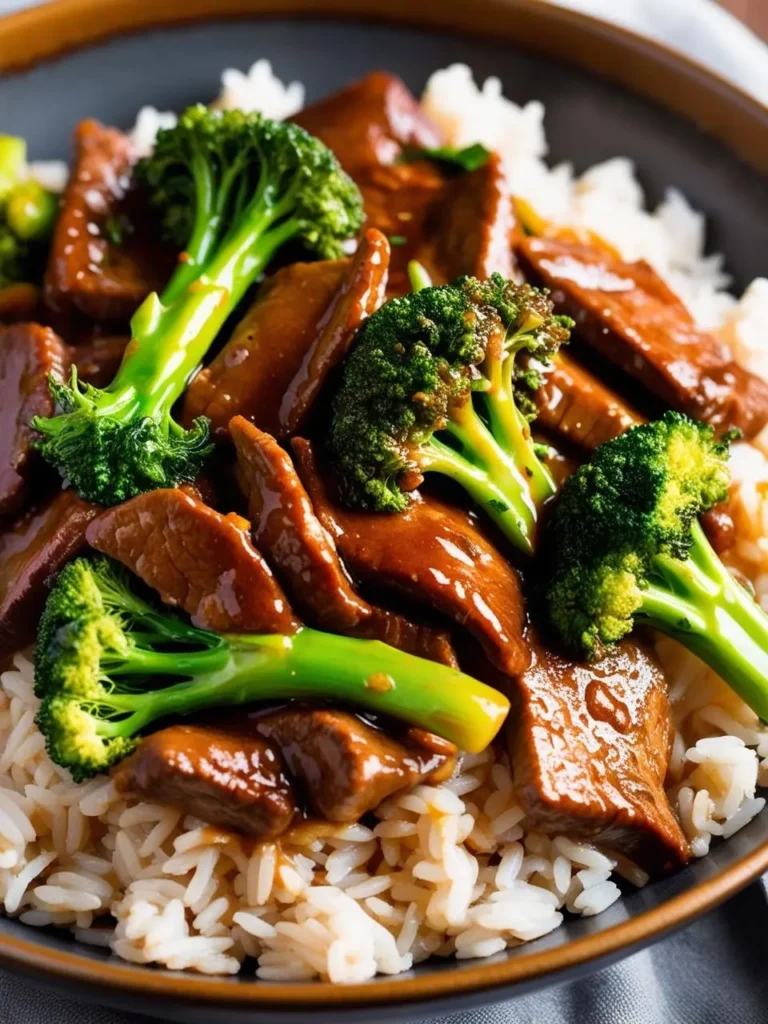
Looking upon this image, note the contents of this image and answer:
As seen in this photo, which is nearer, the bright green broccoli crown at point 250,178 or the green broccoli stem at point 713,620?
the green broccoli stem at point 713,620

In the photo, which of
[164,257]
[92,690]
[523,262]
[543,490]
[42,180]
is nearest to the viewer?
[92,690]

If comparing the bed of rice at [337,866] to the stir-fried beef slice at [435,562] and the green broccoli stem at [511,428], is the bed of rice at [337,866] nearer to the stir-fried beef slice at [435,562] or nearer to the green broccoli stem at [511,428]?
the stir-fried beef slice at [435,562]

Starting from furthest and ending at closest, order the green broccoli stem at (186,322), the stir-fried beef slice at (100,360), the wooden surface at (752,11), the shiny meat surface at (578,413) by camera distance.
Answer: the wooden surface at (752,11)
the stir-fried beef slice at (100,360)
the shiny meat surface at (578,413)
the green broccoli stem at (186,322)

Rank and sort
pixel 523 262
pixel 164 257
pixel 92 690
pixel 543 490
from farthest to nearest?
pixel 164 257 → pixel 523 262 → pixel 543 490 → pixel 92 690

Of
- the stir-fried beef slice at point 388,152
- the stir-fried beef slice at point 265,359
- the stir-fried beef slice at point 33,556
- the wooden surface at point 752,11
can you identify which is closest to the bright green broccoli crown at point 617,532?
the stir-fried beef slice at point 265,359

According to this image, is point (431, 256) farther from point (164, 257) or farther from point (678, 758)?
point (678, 758)

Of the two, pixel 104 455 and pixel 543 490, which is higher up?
pixel 543 490

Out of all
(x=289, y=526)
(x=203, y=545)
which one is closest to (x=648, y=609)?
(x=289, y=526)

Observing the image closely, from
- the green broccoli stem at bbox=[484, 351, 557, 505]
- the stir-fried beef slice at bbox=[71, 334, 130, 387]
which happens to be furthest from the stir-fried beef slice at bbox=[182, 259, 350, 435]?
the green broccoli stem at bbox=[484, 351, 557, 505]
